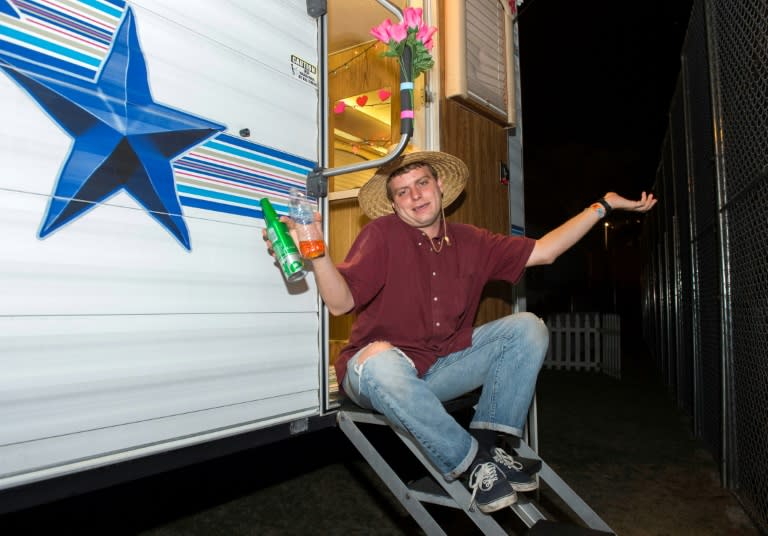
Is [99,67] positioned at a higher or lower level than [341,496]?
higher

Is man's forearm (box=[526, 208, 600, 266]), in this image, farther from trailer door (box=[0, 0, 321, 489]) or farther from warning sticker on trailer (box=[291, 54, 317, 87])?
warning sticker on trailer (box=[291, 54, 317, 87])

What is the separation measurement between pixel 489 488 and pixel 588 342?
28.2ft

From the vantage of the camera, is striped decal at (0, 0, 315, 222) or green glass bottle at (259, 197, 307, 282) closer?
striped decal at (0, 0, 315, 222)

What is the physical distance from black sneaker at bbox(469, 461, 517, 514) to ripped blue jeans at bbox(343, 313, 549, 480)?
0.06m

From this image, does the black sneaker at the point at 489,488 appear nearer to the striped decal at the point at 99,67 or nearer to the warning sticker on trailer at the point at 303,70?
the striped decal at the point at 99,67

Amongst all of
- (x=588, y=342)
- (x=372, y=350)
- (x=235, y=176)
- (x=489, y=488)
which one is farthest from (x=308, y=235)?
(x=588, y=342)

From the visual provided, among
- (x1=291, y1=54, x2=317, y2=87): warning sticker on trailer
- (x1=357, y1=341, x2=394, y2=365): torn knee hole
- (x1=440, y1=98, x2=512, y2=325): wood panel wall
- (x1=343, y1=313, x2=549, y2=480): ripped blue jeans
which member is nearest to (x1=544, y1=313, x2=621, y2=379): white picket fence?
(x1=440, y1=98, x2=512, y2=325): wood panel wall

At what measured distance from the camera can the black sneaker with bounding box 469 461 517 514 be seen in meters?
1.90

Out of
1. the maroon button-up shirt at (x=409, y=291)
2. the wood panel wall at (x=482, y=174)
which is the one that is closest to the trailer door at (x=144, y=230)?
the maroon button-up shirt at (x=409, y=291)

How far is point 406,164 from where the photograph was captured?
107 inches

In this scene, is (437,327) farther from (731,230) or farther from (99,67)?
(731,230)

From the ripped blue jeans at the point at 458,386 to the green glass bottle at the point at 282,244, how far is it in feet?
1.57

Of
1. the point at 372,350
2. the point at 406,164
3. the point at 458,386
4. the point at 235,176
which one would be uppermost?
the point at 406,164

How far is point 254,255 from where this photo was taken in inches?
85.4
